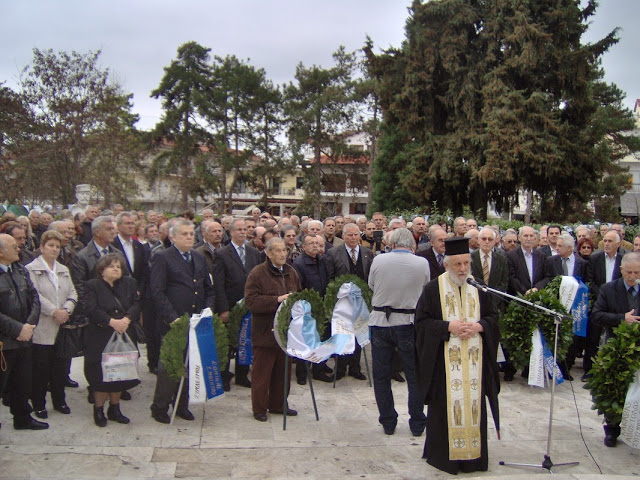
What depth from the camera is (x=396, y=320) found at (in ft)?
18.7

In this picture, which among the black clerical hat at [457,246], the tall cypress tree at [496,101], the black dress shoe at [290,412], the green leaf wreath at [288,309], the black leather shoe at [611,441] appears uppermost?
the tall cypress tree at [496,101]

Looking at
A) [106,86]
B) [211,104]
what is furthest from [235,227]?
[211,104]

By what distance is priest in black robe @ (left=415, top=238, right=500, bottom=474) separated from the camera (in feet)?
15.9

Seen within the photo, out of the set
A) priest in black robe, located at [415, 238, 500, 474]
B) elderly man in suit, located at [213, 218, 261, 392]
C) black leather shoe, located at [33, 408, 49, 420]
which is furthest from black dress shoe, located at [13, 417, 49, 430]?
priest in black robe, located at [415, 238, 500, 474]

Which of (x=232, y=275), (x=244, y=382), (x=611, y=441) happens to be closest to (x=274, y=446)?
(x=244, y=382)

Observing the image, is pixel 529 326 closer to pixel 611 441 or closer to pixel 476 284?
pixel 611 441

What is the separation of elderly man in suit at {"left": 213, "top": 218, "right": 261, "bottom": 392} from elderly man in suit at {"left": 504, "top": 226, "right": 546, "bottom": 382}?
3.63 metres

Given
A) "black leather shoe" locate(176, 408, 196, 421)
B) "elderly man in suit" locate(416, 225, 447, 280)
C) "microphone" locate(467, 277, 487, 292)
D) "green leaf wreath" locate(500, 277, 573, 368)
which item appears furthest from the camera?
"elderly man in suit" locate(416, 225, 447, 280)

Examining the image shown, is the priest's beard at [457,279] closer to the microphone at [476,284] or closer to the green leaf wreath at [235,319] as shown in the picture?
the microphone at [476,284]

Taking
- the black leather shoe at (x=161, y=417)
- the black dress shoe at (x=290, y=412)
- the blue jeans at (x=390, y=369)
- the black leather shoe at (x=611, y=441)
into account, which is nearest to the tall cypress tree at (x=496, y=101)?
the black leather shoe at (x=611, y=441)

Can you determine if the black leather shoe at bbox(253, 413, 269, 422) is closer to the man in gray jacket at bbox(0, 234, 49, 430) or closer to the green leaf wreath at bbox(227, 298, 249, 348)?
the green leaf wreath at bbox(227, 298, 249, 348)

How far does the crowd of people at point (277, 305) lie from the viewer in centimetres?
493

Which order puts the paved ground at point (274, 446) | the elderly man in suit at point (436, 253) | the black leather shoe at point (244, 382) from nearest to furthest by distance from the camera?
the paved ground at point (274, 446)
the black leather shoe at point (244, 382)
the elderly man in suit at point (436, 253)

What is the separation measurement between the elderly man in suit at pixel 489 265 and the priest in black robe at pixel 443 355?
8.40 feet
